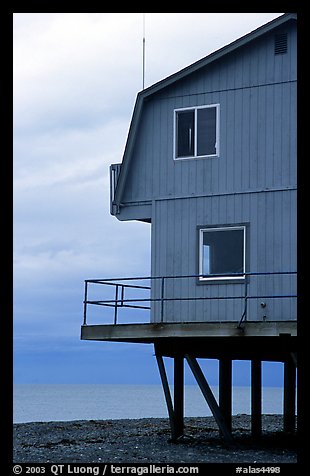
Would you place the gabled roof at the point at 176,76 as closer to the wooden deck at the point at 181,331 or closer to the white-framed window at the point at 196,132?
the white-framed window at the point at 196,132

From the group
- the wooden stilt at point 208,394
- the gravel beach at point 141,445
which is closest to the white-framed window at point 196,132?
the wooden stilt at point 208,394

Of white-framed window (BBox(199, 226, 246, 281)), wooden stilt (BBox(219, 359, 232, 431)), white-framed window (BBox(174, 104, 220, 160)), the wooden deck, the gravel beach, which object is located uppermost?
white-framed window (BBox(174, 104, 220, 160))

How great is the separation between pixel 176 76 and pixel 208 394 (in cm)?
732

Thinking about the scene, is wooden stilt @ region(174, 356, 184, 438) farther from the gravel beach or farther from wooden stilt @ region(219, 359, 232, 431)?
wooden stilt @ region(219, 359, 232, 431)

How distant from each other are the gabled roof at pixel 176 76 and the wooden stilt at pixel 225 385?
18.9ft

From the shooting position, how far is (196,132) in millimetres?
23312

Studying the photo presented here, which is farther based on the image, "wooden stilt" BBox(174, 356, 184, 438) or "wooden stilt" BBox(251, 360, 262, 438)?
"wooden stilt" BBox(251, 360, 262, 438)

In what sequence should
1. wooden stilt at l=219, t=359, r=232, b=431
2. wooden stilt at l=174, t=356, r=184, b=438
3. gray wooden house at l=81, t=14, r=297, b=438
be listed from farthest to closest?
1. wooden stilt at l=219, t=359, r=232, b=431
2. wooden stilt at l=174, t=356, r=184, b=438
3. gray wooden house at l=81, t=14, r=297, b=438

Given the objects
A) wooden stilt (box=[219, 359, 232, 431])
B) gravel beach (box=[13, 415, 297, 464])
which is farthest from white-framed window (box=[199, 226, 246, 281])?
wooden stilt (box=[219, 359, 232, 431])

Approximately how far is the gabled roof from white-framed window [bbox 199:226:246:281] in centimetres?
257

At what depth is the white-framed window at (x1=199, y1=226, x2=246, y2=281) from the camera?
73.0 feet
